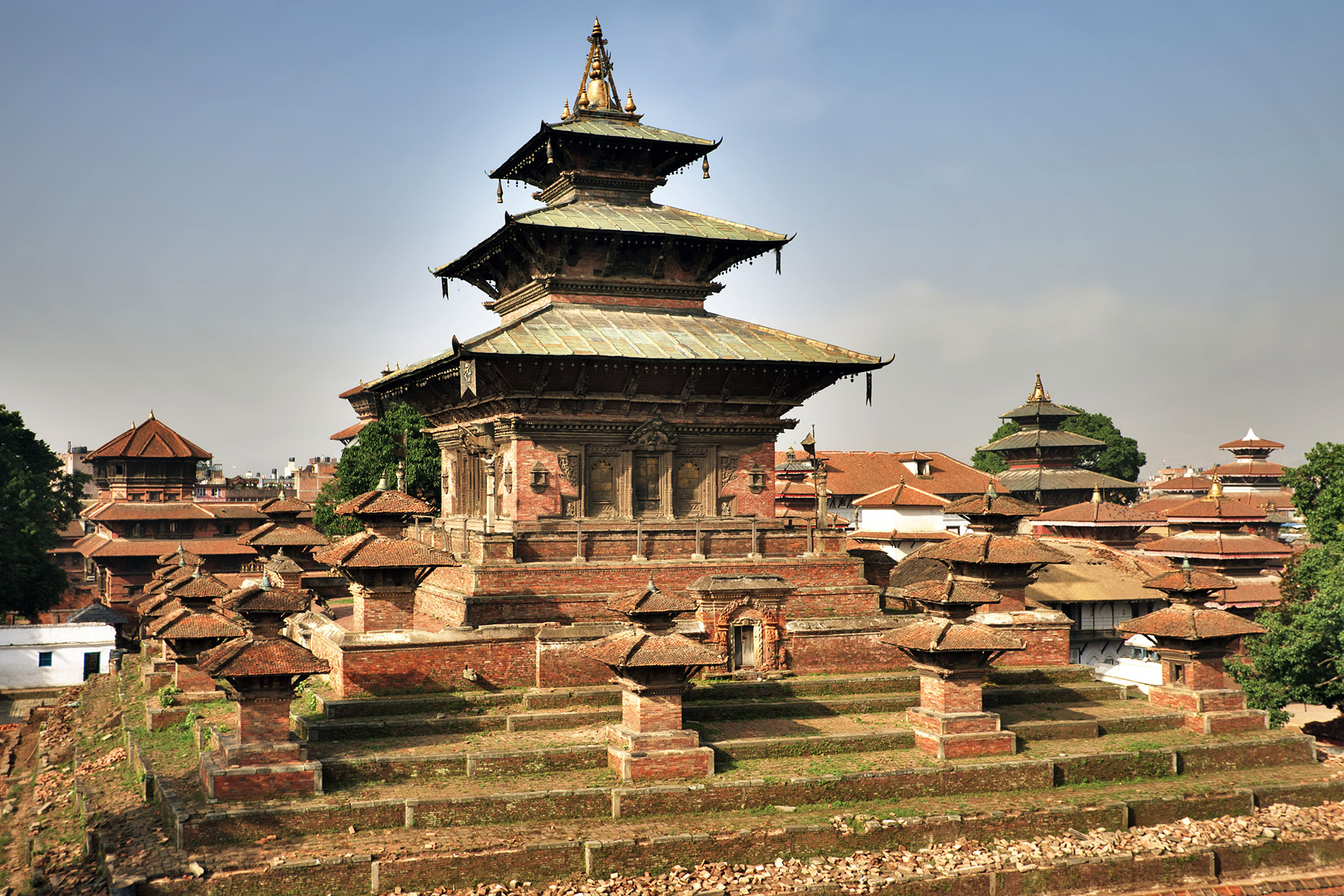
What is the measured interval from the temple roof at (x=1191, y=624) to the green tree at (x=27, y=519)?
43.6m

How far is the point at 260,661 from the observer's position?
1658cm

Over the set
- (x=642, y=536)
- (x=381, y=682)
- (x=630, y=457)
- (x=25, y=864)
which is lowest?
(x=25, y=864)

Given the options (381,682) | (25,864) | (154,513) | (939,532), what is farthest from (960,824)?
(154,513)

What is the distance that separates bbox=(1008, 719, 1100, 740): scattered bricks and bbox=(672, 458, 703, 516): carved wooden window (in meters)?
9.25

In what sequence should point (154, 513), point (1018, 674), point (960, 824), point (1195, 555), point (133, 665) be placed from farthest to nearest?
point (154, 513) < point (1195, 555) < point (133, 665) < point (1018, 674) < point (960, 824)

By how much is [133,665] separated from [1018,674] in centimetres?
2646

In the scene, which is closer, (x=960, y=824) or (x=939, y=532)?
(x=960, y=824)

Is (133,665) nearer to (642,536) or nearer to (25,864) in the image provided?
(25,864)

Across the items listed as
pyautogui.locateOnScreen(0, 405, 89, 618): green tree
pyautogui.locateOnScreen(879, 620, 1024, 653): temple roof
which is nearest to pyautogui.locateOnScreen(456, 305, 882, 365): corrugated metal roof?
pyautogui.locateOnScreen(879, 620, 1024, 653): temple roof

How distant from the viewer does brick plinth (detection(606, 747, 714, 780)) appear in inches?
684

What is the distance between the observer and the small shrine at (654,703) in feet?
57.5

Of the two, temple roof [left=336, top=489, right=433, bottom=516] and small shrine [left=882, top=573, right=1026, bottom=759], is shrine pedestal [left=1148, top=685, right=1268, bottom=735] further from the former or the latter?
temple roof [left=336, top=489, right=433, bottom=516]

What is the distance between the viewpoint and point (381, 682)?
20.1m

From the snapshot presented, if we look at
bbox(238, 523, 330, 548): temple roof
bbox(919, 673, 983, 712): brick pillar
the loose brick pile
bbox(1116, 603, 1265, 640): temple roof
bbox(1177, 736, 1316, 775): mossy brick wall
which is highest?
bbox(238, 523, 330, 548): temple roof
